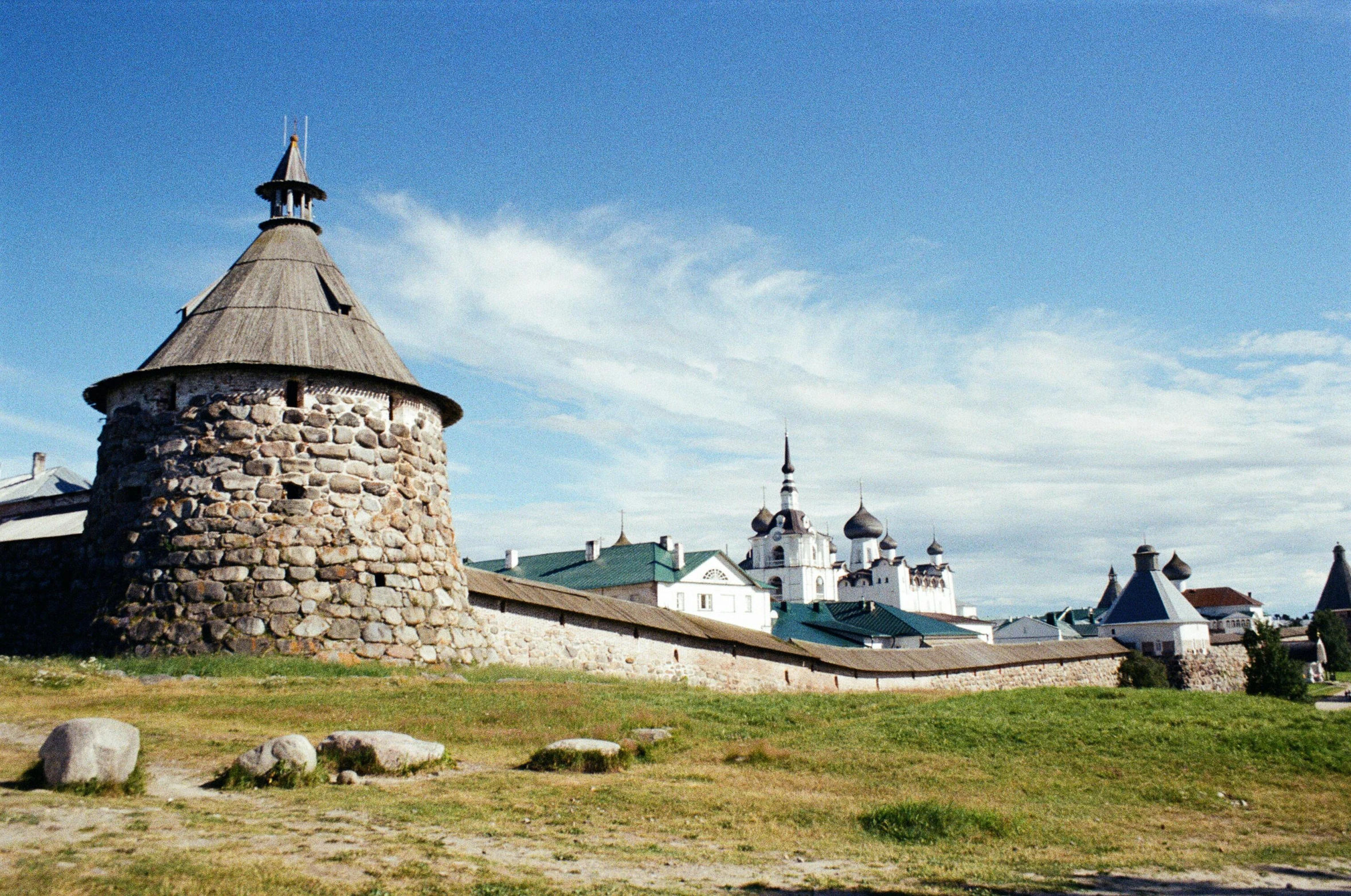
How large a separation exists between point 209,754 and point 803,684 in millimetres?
20514

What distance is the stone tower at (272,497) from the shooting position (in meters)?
16.6

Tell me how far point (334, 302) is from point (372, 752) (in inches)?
486

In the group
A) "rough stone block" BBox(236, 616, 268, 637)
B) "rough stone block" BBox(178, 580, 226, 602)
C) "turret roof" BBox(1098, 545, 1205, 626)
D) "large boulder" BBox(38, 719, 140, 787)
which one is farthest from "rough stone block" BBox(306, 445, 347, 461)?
"turret roof" BBox(1098, 545, 1205, 626)

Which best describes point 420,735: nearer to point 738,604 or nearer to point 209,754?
point 209,754

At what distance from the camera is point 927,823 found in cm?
824

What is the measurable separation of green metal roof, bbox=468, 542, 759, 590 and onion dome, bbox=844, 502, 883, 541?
212 feet

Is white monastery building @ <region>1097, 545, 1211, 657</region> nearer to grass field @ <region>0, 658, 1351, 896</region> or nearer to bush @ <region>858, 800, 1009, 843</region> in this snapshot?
grass field @ <region>0, 658, 1351, 896</region>

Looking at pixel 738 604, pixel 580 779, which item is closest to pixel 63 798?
pixel 580 779

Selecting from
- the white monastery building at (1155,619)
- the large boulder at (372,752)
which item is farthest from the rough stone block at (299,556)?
the white monastery building at (1155,619)

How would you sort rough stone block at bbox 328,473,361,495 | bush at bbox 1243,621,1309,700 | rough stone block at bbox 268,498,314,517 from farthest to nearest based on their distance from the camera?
1. bush at bbox 1243,621,1309,700
2. rough stone block at bbox 328,473,361,495
3. rough stone block at bbox 268,498,314,517

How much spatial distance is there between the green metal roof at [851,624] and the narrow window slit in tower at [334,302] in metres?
39.3

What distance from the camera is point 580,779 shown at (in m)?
9.66

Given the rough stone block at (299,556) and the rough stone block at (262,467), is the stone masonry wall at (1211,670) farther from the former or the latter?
the rough stone block at (262,467)

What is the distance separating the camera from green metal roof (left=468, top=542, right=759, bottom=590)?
189 feet
